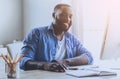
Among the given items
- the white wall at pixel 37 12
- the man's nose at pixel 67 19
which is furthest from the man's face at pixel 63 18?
the white wall at pixel 37 12

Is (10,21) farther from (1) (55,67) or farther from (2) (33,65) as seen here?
(1) (55,67)

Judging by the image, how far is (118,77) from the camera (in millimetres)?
1774

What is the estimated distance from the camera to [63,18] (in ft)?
8.28

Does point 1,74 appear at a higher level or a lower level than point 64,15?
lower

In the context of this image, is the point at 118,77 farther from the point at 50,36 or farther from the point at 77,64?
the point at 50,36

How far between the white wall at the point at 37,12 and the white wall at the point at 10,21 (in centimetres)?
12

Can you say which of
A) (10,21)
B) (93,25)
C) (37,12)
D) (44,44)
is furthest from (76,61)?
(10,21)

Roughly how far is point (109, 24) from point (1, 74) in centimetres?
85

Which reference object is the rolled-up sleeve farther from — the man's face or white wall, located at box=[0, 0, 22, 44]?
white wall, located at box=[0, 0, 22, 44]

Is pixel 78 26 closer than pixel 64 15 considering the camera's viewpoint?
No

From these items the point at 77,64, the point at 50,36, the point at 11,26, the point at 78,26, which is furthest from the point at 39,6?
the point at 77,64

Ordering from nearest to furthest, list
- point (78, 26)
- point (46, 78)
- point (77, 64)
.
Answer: point (46, 78) < point (77, 64) < point (78, 26)

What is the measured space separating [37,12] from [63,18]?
176cm

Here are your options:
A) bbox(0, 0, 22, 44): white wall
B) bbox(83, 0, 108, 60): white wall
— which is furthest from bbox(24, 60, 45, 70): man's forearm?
bbox(0, 0, 22, 44): white wall
